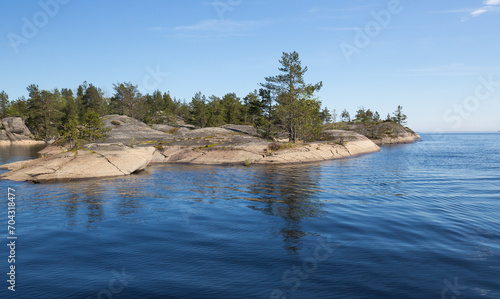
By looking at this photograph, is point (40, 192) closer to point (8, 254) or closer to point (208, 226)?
point (8, 254)

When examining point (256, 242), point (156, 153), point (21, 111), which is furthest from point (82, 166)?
point (21, 111)

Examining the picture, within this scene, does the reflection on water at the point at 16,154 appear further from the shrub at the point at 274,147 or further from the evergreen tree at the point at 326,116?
the evergreen tree at the point at 326,116

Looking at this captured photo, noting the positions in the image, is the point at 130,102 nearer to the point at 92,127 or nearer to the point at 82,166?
the point at 92,127

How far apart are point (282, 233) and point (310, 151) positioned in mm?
28624

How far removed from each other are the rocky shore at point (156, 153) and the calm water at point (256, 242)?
4.45 metres

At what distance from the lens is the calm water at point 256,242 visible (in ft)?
24.1

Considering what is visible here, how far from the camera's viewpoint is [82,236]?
36.0 ft

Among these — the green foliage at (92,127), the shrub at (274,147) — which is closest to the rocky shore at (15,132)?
the green foliage at (92,127)

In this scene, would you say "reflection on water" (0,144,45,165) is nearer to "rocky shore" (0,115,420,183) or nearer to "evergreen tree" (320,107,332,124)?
"rocky shore" (0,115,420,183)

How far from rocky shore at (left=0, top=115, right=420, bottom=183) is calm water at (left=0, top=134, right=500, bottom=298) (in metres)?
4.45

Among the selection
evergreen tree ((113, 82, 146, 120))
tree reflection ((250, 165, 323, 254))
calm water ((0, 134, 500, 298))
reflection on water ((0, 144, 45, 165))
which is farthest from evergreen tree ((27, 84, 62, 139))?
tree reflection ((250, 165, 323, 254))

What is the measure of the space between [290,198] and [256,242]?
7245 mm

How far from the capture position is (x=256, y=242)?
405 inches

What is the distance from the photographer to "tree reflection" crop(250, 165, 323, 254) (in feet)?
36.9
